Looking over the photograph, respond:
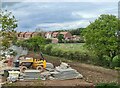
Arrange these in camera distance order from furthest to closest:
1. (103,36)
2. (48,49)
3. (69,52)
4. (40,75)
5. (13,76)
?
(48,49) → (69,52) → (103,36) → (40,75) → (13,76)

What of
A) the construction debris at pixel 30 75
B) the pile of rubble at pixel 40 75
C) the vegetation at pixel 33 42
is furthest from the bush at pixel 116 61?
the vegetation at pixel 33 42

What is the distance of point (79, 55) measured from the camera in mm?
10641

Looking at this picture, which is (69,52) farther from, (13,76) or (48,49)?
(13,76)

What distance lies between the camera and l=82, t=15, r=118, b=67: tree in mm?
9312

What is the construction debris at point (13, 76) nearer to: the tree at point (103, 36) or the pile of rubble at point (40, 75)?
the pile of rubble at point (40, 75)

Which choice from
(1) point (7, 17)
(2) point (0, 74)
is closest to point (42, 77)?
(2) point (0, 74)

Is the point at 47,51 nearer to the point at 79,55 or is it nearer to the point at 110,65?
the point at 79,55

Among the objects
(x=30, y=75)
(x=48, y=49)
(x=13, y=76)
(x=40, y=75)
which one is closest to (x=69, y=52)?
(x=48, y=49)

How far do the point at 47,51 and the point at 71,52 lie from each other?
226cm

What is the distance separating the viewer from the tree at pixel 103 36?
931 centimetres

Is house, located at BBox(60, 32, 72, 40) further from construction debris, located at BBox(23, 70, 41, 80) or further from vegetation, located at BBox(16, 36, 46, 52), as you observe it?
construction debris, located at BBox(23, 70, 41, 80)

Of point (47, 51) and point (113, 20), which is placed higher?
point (113, 20)

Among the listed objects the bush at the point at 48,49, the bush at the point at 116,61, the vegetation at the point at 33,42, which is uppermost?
the vegetation at the point at 33,42

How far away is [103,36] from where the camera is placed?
370 inches
